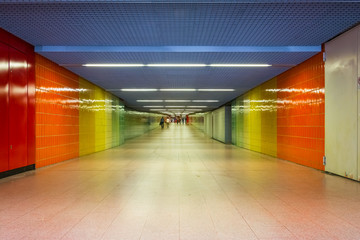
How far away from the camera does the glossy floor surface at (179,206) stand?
2576mm

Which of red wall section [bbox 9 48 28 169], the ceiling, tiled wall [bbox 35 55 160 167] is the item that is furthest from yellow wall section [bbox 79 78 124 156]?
red wall section [bbox 9 48 28 169]

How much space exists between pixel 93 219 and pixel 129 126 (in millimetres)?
17147

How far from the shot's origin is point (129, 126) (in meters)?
19.7

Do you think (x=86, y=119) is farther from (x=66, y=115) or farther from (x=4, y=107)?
(x=4, y=107)

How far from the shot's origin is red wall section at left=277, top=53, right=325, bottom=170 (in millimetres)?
6034

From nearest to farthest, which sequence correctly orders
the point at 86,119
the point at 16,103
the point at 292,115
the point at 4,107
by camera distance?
the point at 4,107
the point at 16,103
the point at 292,115
the point at 86,119

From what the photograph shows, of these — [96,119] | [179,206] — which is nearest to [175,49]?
[179,206]

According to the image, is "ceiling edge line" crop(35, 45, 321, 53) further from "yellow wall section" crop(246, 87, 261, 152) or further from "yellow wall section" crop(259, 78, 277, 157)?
"yellow wall section" crop(246, 87, 261, 152)

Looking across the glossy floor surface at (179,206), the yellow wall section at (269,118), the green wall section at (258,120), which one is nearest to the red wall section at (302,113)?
the yellow wall section at (269,118)

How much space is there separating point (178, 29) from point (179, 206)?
3385 millimetres

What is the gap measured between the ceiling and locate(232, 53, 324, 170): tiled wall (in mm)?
593

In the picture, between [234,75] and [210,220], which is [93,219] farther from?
[234,75]

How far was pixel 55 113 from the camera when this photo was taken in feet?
23.3

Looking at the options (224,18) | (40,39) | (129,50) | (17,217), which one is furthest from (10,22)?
(224,18)
